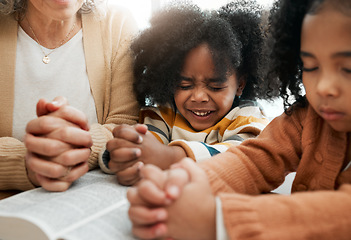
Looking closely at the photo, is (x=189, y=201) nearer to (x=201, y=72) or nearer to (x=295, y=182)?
(x=295, y=182)

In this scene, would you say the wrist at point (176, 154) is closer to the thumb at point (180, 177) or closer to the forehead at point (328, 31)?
the thumb at point (180, 177)

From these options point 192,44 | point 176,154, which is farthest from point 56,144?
point 192,44

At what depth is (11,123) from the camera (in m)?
1.00

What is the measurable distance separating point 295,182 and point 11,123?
2.50ft

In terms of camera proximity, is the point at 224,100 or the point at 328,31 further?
the point at 224,100

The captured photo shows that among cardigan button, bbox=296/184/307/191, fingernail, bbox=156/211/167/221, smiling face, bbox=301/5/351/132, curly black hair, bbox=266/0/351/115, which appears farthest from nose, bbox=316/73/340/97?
fingernail, bbox=156/211/167/221

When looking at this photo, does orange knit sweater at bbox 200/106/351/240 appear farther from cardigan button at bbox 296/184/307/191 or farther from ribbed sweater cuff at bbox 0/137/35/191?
ribbed sweater cuff at bbox 0/137/35/191

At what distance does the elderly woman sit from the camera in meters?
0.92

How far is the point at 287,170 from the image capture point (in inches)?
31.8

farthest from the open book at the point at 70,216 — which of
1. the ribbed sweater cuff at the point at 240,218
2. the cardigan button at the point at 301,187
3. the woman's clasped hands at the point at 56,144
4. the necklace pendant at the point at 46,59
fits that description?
the necklace pendant at the point at 46,59

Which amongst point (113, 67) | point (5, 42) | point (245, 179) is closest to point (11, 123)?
point (5, 42)

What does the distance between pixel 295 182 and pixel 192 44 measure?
19.0 inches

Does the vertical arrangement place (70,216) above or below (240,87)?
below

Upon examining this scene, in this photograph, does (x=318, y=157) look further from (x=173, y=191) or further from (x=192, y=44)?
(x=192, y=44)
